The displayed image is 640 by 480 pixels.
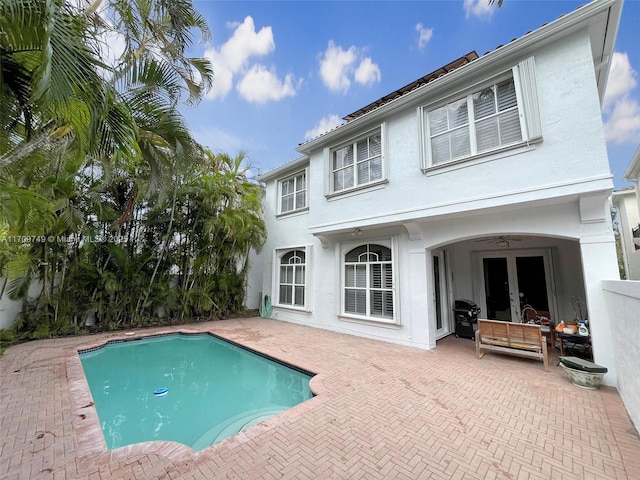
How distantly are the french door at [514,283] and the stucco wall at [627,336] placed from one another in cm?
440

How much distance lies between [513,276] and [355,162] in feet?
22.5

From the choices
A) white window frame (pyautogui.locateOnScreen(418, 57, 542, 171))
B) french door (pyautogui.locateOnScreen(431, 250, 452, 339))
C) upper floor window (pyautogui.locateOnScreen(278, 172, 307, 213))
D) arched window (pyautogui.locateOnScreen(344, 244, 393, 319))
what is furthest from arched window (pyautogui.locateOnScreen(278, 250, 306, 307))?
white window frame (pyautogui.locateOnScreen(418, 57, 542, 171))

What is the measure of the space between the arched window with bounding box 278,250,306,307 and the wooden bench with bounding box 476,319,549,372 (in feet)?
22.6

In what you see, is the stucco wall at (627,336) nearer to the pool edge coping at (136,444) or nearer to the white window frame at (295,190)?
the pool edge coping at (136,444)

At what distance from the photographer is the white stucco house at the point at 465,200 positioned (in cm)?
543

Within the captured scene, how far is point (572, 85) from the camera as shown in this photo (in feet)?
18.1

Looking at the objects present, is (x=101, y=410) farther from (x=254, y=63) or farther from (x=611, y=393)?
(x=254, y=63)

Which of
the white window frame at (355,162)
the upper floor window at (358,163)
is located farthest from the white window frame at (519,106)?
the upper floor window at (358,163)

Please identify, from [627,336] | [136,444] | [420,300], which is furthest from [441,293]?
[136,444]

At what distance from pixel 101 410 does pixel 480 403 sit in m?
6.70

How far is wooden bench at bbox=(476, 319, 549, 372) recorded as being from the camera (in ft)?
20.1

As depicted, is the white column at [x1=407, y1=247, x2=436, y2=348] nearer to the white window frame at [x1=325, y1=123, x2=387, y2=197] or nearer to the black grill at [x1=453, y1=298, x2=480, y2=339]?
the black grill at [x1=453, y1=298, x2=480, y2=339]

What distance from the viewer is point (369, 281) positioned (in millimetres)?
9211

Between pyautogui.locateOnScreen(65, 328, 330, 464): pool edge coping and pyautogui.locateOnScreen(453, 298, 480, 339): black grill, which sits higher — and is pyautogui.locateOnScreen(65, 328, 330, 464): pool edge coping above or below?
below
